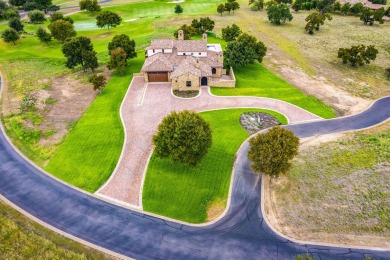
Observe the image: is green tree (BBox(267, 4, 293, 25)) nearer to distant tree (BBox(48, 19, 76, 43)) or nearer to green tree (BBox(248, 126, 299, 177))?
distant tree (BBox(48, 19, 76, 43))

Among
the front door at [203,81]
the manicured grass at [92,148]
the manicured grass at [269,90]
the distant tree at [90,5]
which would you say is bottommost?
the manicured grass at [92,148]

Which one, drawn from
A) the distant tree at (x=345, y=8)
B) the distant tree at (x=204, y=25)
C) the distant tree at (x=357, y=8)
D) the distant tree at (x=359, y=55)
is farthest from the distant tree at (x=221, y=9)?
the distant tree at (x=359, y=55)

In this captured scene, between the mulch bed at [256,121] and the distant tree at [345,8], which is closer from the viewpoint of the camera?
the mulch bed at [256,121]

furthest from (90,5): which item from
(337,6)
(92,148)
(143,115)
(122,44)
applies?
(337,6)

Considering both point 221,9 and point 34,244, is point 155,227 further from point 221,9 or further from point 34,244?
point 221,9

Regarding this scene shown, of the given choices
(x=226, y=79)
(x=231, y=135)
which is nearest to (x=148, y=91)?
(x=226, y=79)

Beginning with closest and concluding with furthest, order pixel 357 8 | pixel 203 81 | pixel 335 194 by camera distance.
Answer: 1. pixel 335 194
2. pixel 203 81
3. pixel 357 8

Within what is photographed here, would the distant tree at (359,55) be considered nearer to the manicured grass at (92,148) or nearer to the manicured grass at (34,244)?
the manicured grass at (92,148)

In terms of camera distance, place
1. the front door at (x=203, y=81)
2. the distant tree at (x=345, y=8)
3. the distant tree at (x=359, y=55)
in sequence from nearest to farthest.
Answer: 1. the front door at (x=203, y=81)
2. the distant tree at (x=359, y=55)
3. the distant tree at (x=345, y=8)
